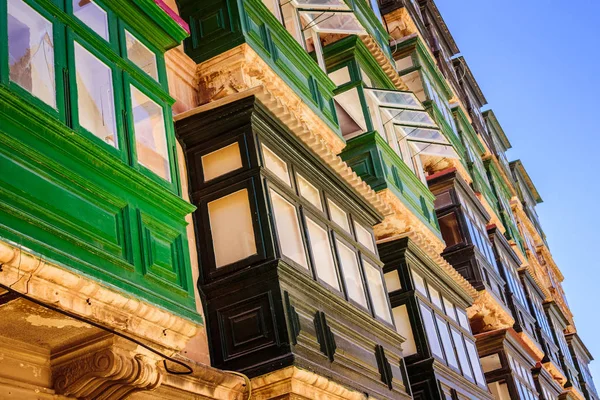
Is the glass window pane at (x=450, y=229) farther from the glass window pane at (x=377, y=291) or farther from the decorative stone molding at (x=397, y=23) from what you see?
the glass window pane at (x=377, y=291)

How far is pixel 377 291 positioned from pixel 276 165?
302cm

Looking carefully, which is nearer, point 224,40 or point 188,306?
point 188,306

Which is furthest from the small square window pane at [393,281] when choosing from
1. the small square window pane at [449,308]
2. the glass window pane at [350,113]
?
the glass window pane at [350,113]

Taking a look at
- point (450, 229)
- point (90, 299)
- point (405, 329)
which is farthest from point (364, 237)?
point (450, 229)

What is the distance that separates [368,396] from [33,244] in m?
5.94

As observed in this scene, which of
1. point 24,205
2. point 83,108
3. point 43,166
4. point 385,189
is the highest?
point 385,189

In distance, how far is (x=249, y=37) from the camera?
12.1m

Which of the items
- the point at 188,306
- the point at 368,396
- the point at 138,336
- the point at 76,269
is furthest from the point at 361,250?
the point at 76,269

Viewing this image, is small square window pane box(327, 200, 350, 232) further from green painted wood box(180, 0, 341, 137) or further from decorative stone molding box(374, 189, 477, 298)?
decorative stone molding box(374, 189, 477, 298)

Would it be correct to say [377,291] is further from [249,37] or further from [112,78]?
[112,78]

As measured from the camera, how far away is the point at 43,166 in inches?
257

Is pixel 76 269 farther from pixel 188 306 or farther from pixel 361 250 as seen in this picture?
pixel 361 250

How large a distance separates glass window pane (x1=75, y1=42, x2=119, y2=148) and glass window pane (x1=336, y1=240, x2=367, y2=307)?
4.78 metres

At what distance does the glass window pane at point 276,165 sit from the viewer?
10.8 m
